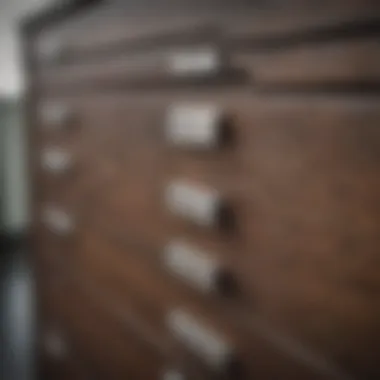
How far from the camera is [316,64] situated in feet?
2.23

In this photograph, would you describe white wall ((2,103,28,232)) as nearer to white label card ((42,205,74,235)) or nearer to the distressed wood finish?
white label card ((42,205,74,235))

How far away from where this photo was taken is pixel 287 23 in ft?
2.34

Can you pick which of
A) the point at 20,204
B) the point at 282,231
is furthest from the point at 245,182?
the point at 20,204

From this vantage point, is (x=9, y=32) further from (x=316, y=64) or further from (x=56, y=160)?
(x=316, y=64)

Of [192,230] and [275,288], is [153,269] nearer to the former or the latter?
[192,230]

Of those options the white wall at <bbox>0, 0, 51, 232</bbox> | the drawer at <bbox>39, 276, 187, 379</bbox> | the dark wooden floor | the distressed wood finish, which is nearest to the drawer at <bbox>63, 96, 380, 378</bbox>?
the distressed wood finish

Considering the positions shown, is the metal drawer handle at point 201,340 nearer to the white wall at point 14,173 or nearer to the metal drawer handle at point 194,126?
the metal drawer handle at point 194,126

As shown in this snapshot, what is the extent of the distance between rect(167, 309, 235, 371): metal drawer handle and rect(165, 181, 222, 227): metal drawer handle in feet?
0.44

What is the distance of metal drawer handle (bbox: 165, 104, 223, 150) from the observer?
84cm

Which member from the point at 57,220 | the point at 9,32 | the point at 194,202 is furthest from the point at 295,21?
the point at 9,32

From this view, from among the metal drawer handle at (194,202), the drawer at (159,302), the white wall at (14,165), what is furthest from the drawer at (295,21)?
the white wall at (14,165)

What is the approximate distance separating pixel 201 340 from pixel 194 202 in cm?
17

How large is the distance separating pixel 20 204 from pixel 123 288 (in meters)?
2.08

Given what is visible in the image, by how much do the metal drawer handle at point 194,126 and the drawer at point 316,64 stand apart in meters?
0.07
